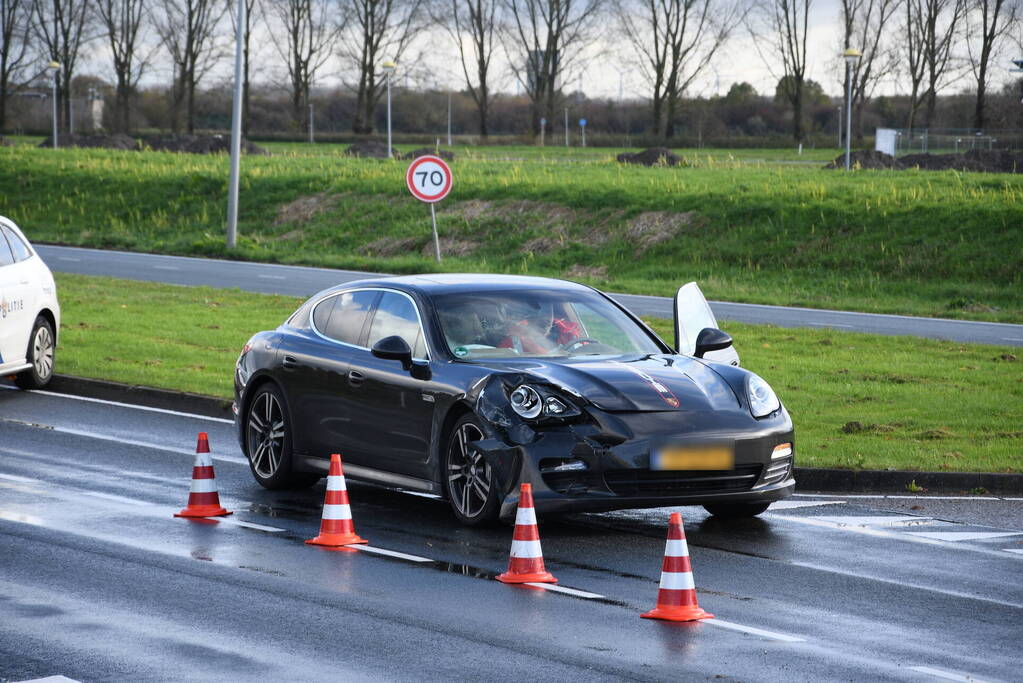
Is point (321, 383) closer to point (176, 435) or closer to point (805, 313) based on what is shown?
point (176, 435)

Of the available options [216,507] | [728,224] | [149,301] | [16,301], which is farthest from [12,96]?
[216,507]

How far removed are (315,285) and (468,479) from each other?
2194cm

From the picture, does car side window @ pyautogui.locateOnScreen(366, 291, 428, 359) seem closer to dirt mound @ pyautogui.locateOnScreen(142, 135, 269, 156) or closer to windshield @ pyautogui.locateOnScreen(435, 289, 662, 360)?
windshield @ pyautogui.locateOnScreen(435, 289, 662, 360)

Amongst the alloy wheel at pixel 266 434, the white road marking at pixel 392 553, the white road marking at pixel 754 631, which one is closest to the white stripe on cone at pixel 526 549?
the white road marking at pixel 392 553

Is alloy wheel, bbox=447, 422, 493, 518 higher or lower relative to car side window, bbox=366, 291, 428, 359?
lower

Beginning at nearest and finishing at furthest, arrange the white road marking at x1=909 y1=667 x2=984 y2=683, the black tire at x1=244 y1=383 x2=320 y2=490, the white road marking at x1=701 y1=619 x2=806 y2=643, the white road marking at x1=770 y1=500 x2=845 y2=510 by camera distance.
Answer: the white road marking at x1=909 y1=667 x2=984 y2=683 → the white road marking at x1=701 y1=619 x2=806 y2=643 → the white road marking at x1=770 y1=500 x2=845 y2=510 → the black tire at x1=244 y1=383 x2=320 y2=490

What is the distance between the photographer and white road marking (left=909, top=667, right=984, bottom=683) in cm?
596

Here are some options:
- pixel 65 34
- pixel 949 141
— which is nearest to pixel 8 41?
pixel 65 34

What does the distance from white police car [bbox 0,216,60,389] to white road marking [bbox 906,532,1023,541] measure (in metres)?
9.39

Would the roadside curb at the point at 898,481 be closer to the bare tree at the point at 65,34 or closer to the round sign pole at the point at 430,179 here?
the round sign pole at the point at 430,179

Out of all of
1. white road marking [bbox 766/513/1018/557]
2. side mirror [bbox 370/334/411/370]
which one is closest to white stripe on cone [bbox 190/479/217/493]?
side mirror [bbox 370/334/411/370]

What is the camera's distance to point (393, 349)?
950 centimetres

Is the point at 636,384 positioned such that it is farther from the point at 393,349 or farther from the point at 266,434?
the point at 266,434

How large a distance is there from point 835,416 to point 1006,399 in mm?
2182
